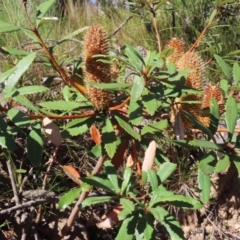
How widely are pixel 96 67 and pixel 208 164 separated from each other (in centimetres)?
37

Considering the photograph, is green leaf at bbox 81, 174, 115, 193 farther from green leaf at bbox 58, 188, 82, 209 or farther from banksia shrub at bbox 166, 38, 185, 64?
banksia shrub at bbox 166, 38, 185, 64

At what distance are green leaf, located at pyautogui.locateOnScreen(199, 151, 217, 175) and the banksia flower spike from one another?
0.28 m

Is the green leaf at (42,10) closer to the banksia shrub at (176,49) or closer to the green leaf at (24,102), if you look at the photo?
the green leaf at (24,102)

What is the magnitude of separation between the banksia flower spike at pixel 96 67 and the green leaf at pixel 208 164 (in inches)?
11.0

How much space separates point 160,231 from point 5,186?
0.65 metres

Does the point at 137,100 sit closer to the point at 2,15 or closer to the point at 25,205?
the point at 25,205

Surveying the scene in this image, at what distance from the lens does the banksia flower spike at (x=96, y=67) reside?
124 centimetres

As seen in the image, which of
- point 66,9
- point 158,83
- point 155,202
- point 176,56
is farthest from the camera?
point 66,9

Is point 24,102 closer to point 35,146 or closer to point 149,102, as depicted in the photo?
point 35,146

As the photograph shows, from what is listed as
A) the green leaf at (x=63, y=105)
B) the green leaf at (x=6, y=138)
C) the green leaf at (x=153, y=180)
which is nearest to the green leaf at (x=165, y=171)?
the green leaf at (x=153, y=180)

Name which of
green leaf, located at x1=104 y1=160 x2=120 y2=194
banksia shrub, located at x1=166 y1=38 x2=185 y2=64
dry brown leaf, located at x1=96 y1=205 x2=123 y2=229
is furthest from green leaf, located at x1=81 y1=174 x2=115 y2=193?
banksia shrub, located at x1=166 y1=38 x2=185 y2=64

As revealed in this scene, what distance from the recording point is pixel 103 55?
120 cm

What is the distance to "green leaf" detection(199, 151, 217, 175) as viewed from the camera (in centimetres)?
125

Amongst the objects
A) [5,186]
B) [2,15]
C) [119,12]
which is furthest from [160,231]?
[119,12]
